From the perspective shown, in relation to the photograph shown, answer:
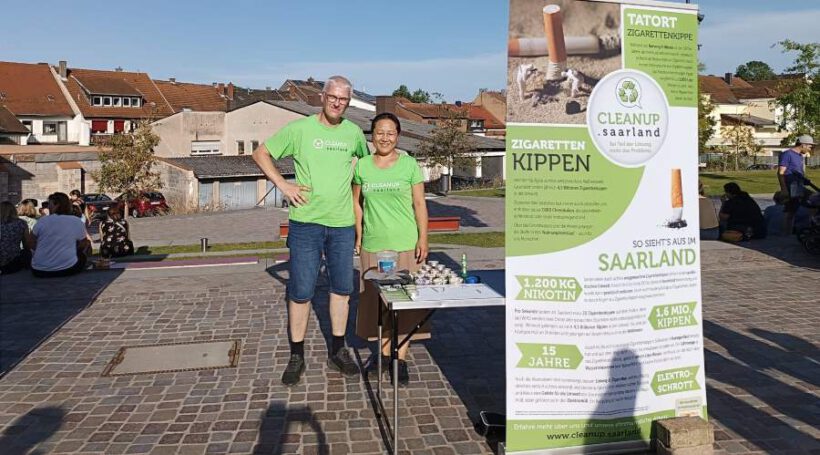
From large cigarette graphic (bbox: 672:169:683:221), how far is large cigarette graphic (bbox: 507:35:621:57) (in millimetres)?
812

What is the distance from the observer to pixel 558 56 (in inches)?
149

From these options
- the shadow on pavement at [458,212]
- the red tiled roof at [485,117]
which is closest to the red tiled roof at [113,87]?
the red tiled roof at [485,117]

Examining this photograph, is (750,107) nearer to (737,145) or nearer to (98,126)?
(737,145)

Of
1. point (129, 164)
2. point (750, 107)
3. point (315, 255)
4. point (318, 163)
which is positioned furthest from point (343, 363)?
point (750, 107)

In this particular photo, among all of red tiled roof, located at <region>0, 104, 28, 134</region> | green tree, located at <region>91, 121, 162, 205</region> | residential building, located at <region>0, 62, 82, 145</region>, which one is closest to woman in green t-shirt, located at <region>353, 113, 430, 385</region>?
green tree, located at <region>91, 121, 162, 205</region>

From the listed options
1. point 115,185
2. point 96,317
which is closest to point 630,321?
point 96,317

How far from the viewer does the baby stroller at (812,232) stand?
11.2 meters

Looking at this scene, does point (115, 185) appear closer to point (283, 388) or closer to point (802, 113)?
point (802, 113)

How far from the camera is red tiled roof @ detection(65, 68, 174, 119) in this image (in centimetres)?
6512

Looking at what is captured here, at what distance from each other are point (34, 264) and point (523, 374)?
9019 millimetres

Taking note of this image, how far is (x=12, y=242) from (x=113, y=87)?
2434 inches

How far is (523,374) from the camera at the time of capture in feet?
12.9

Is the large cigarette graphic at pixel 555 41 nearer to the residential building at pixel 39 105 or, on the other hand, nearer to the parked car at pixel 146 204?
the parked car at pixel 146 204

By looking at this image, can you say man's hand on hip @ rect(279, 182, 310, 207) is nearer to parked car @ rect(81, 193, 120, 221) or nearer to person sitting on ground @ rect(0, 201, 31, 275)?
person sitting on ground @ rect(0, 201, 31, 275)
